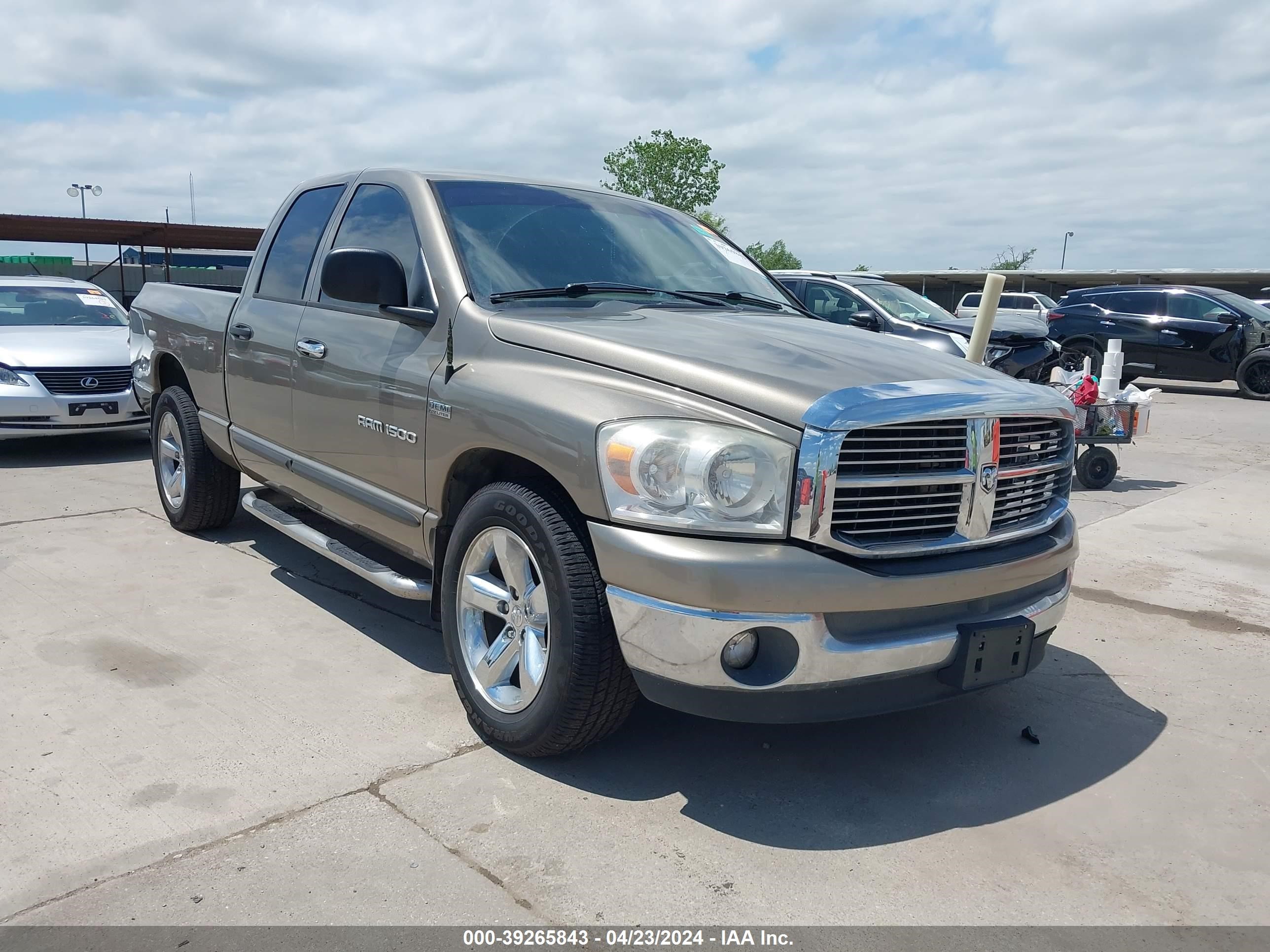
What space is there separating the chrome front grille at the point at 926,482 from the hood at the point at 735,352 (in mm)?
170

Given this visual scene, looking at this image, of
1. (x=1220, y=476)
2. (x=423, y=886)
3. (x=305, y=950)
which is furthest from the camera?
(x=1220, y=476)

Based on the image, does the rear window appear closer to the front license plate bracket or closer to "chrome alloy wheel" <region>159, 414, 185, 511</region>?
"chrome alloy wheel" <region>159, 414, 185, 511</region>

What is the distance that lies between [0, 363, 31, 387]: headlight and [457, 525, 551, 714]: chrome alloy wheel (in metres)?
6.82

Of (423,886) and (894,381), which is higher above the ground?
(894,381)

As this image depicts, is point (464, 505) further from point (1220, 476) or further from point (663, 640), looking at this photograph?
point (1220, 476)

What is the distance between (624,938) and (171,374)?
16.5ft

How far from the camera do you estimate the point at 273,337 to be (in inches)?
185

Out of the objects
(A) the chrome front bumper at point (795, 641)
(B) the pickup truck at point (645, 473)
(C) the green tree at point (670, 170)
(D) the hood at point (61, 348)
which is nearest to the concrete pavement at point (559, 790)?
(B) the pickup truck at point (645, 473)

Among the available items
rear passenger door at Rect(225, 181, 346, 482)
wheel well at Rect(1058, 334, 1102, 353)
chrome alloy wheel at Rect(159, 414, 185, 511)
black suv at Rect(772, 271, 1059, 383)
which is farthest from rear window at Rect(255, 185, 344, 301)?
wheel well at Rect(1058, 334, 1102, 353)

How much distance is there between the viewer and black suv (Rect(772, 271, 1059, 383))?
39.2 feet

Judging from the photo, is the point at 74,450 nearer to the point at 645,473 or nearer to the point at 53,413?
the point at 53,413

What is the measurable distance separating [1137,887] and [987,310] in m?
2.64

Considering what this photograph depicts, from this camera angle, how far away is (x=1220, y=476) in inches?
357

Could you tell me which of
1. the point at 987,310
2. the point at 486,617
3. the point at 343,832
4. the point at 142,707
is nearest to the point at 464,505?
the point at 486,617
